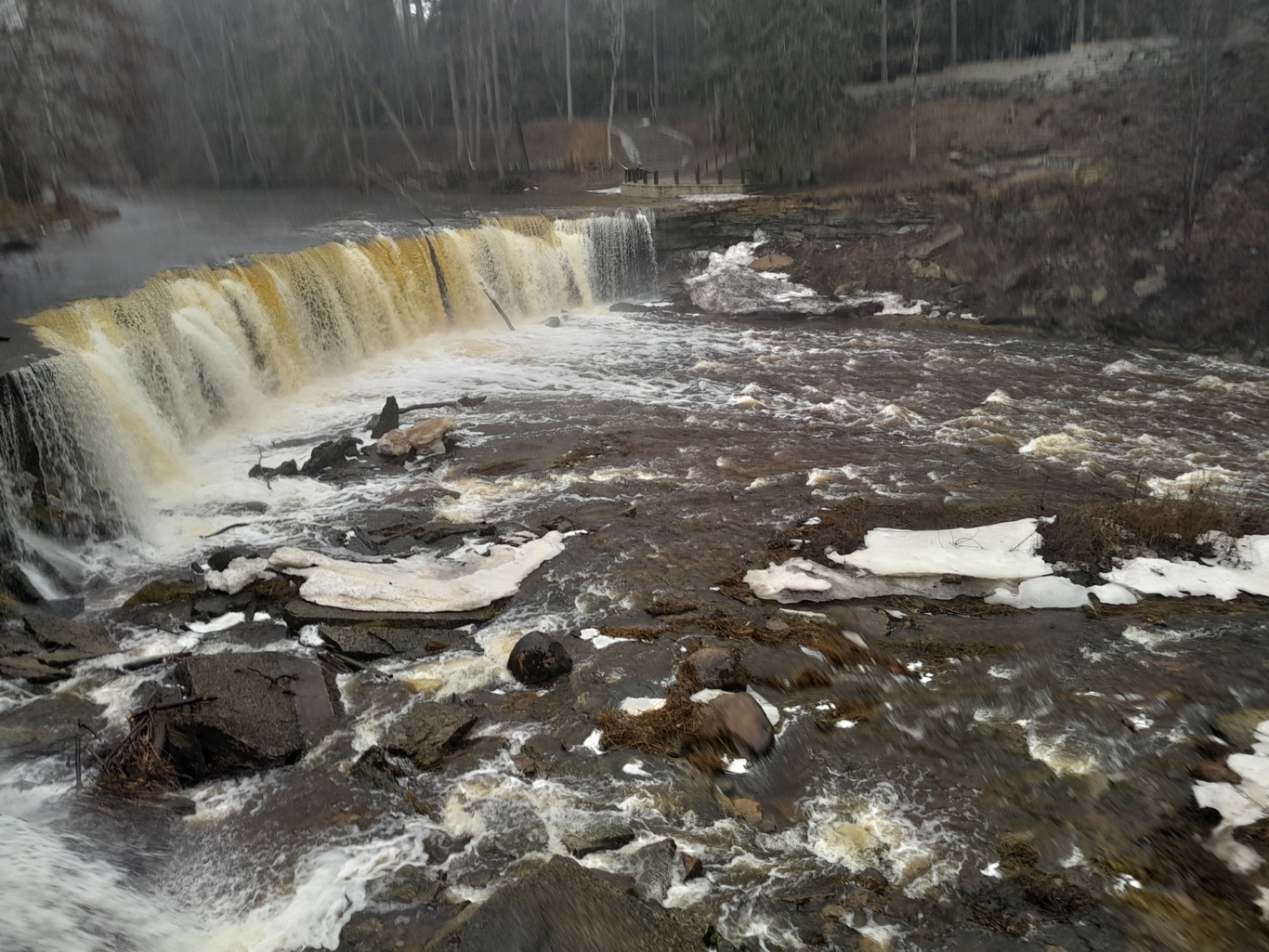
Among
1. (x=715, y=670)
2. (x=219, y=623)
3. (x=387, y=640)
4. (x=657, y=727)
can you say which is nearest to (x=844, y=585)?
(x=715, y=670)

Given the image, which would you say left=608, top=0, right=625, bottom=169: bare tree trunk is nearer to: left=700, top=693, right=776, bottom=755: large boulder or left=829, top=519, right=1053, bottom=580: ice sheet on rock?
left=829, top=519, right=1053, bottom=580: ice sheet on rock

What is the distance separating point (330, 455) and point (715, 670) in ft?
22.2

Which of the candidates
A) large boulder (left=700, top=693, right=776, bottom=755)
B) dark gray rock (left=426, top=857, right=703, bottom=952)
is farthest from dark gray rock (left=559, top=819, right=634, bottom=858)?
large boulder (left=700, top=693, right=776, bottom=755)

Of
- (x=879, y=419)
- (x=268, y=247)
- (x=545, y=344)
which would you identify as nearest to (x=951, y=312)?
(x=879, y=419)

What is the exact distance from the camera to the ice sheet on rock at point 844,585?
24.9 ft

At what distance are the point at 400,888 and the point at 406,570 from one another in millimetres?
3899

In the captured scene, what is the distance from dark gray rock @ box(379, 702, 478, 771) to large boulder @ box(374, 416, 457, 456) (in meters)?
5.82

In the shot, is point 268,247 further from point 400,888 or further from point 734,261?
point 400,888

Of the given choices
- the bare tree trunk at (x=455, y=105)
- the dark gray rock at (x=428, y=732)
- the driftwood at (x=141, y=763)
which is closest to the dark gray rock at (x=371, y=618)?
the dark gray rock at (x=428, y=732)

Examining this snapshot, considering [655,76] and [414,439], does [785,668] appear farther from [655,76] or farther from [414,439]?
[655,76]

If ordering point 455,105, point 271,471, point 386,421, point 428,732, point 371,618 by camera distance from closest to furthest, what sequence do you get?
point 428,732, point 371,618, point 271,471, point 386,421, point 455,105

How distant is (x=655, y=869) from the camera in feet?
15.2

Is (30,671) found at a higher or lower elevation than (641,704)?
higher

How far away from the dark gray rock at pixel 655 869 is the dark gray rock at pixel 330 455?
760 cm
